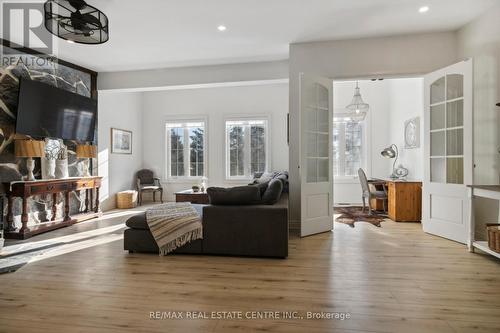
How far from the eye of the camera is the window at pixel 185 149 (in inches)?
302

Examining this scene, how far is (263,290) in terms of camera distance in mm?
2318

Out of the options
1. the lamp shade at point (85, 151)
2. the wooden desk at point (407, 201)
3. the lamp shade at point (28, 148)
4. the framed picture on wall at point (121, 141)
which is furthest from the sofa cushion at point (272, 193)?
the framed picture on wall at point (121, 141)

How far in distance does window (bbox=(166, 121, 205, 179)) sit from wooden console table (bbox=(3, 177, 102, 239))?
250cm

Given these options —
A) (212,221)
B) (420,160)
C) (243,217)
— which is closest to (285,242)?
(243,217)

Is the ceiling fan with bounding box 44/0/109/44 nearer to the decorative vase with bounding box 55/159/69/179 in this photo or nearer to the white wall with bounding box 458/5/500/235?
the decorative vase with bounding box 55/159/69/179

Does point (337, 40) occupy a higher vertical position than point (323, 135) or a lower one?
higher

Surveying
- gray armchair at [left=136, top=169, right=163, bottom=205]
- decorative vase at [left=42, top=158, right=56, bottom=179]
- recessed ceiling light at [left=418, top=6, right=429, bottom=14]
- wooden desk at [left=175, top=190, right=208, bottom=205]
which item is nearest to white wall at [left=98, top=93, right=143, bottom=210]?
gray armchair at [left=136, top=169, right=163, bottom=205]

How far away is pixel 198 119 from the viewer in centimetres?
759

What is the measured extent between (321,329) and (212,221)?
5.64 feet

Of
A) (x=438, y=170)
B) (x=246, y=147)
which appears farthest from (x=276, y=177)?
(x=246, y=147)

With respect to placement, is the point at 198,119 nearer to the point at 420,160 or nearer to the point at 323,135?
the point at 323,135

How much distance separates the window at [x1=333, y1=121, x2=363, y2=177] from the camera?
23.7 ft

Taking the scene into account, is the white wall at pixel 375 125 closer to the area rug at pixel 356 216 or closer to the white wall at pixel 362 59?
the area rug at pixel 356 216

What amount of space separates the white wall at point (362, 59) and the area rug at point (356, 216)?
125 centimetres
